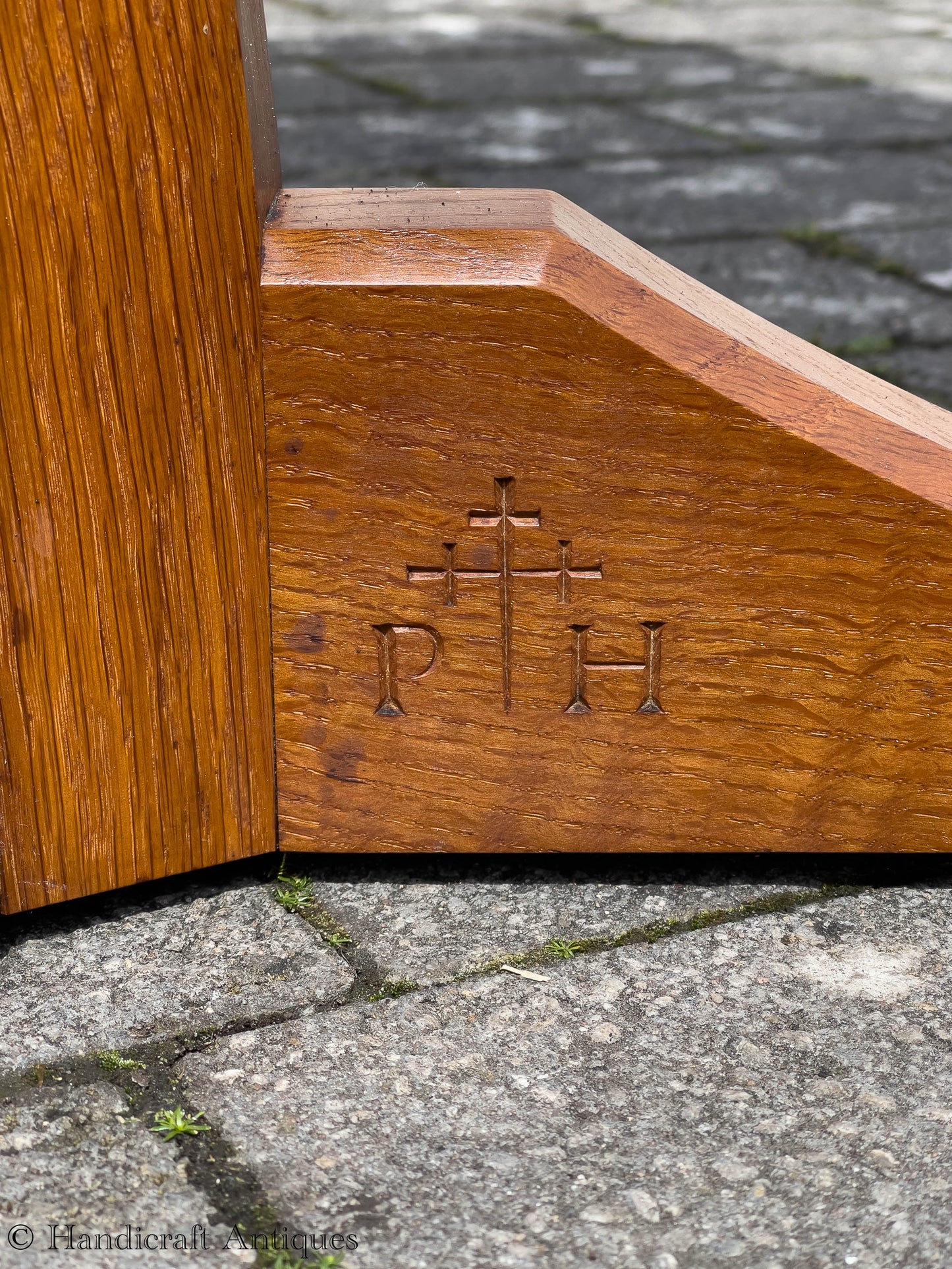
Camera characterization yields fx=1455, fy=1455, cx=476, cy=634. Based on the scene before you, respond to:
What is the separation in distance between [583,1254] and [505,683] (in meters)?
0.46

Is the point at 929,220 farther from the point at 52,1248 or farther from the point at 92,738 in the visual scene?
the point at 52,1248

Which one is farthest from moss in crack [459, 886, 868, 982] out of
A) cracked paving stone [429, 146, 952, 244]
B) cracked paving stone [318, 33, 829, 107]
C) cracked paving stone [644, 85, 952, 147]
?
cracked paving stone [318, 33, 829, 107]

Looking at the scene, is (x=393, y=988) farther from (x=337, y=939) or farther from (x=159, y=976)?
(x=159, y=976)

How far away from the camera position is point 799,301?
9.48 ft

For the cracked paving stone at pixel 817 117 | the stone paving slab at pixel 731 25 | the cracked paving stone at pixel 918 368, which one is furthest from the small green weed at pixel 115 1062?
the stone paving slab at pixel 731 25

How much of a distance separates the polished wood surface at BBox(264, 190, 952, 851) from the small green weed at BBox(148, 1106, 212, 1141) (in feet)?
0.97

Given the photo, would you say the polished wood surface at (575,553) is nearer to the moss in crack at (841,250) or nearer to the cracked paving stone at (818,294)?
the cracked paving stone at (818,294)

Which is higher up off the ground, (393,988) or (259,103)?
(259,103)

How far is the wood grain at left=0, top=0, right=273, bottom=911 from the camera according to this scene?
1.02 meters

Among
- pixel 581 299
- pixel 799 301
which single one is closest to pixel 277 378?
pixel 581 299

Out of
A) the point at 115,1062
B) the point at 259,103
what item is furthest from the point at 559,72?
the point at 115,1062

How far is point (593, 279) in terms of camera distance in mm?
1111

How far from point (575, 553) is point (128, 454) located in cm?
35

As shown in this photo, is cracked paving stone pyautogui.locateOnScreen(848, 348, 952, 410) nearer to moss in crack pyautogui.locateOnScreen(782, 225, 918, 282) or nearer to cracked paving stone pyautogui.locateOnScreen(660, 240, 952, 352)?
cracked paving stone pyautogui.locateOnScreen(660, 240, 952, 352)
